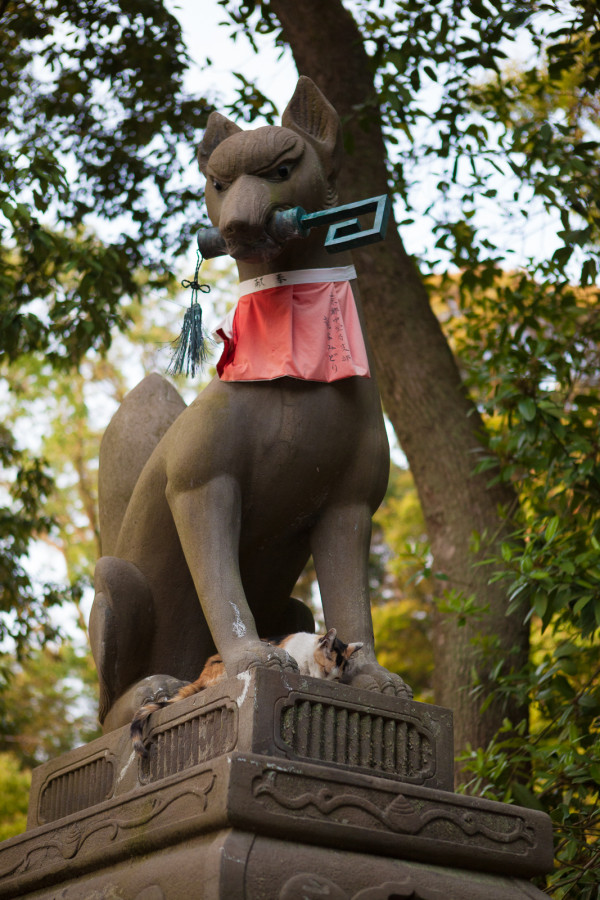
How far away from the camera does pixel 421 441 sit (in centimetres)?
634

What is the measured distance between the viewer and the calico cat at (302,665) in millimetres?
2990

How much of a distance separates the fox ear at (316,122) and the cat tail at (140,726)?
181cm

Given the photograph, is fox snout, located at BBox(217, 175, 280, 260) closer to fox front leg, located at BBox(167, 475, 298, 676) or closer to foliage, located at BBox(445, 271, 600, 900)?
fox front leg, located at BBox(167, 475, 298, 676)

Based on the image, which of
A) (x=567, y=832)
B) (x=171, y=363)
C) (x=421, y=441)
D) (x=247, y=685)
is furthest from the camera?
(x=421, y=441)

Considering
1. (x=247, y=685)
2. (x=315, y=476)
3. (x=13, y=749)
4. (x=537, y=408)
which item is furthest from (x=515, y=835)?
(x=13, y=749)

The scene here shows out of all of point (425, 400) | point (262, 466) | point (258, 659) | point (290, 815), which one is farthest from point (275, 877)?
point (425, 400)

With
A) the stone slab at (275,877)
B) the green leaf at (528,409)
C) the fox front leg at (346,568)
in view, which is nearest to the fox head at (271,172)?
the fox front leg at (346,568)

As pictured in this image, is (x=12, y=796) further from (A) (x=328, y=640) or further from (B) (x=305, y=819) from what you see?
(B) (x=305, y=819)

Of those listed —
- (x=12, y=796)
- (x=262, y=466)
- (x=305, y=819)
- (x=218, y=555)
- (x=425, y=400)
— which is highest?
(x=425, y=400)

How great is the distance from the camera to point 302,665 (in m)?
3.04

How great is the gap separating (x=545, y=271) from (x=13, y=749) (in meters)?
11.5

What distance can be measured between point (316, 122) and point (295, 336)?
80 cm

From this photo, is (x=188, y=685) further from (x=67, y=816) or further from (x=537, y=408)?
(x=537, y=408)

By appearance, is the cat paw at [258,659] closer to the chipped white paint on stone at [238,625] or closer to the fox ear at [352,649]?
the chipped white paint on stone at [238,625]
